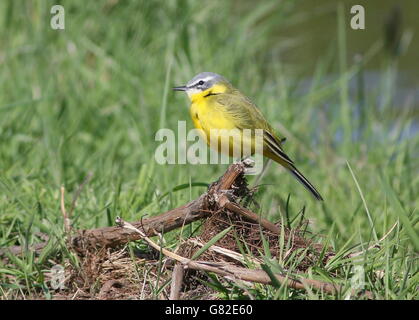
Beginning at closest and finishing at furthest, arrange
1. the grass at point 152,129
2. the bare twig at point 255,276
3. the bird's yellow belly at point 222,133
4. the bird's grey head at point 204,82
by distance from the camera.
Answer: the bare twig at point 255,276
the grass at point 152,129
the bird's yellow belly at point 222,133
the bird's grey head at point 204,82

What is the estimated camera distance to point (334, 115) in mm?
7371

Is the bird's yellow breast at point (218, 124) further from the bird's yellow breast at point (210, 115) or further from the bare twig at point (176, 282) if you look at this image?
the bare twig at point (176, 282)

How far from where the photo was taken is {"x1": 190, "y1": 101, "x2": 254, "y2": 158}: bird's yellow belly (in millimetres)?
4445

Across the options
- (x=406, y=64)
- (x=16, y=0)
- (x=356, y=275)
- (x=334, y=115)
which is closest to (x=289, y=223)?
(x=356, y=275)

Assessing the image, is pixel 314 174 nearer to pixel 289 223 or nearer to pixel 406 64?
pixel 289 223

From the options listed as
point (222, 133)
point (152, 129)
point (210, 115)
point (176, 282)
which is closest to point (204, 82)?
point (210, 115)

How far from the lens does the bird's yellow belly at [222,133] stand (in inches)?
175

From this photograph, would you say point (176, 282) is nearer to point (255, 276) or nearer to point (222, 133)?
point (255, 276)

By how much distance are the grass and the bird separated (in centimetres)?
23

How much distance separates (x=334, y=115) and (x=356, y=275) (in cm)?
429

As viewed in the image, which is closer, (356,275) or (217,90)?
(356,275)

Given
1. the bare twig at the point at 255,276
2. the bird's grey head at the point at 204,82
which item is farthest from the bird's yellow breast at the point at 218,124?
the bare twig at the point at 255,276

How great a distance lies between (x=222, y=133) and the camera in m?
4.45

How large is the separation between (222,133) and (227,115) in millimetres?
116
